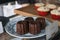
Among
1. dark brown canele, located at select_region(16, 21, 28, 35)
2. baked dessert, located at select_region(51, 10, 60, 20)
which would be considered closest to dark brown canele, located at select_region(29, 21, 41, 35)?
dark brown canele, located at select_region(16, 21, 28, 35)

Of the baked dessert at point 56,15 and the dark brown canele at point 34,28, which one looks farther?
the baked dessert at point 56,15

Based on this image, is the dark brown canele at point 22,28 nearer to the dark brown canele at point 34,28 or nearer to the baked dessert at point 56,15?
the dark brown canele at point 34,28

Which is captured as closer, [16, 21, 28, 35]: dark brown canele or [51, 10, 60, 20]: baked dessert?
[16, 21, 28, 35]: dark brown canele

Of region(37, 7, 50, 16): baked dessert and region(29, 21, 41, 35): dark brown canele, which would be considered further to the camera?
region(37, 7, 50, 16): baked dessert

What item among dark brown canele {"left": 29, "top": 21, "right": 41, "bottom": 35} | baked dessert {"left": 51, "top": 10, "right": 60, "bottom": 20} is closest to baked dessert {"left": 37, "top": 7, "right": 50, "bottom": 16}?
baked dessert {"left": 51, "top": 10, "right": 60, "bottom": 20}

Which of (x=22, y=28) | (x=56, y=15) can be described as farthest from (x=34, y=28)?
(x=56, y=15)

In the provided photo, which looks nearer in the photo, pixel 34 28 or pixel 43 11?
pixel 34 28

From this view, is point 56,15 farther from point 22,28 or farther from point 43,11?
point 22,28

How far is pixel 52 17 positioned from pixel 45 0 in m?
0.42

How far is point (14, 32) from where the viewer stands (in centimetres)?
71

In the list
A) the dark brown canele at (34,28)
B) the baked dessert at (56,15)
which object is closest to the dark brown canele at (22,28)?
the dark brown canele at (34,28)

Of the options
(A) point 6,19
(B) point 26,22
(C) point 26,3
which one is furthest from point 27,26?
(C) point 26,3

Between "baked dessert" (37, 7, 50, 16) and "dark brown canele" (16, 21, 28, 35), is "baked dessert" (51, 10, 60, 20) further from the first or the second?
"dark brown canele" (16, 21, 28, 35)

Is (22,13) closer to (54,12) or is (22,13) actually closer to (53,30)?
(54,12)
